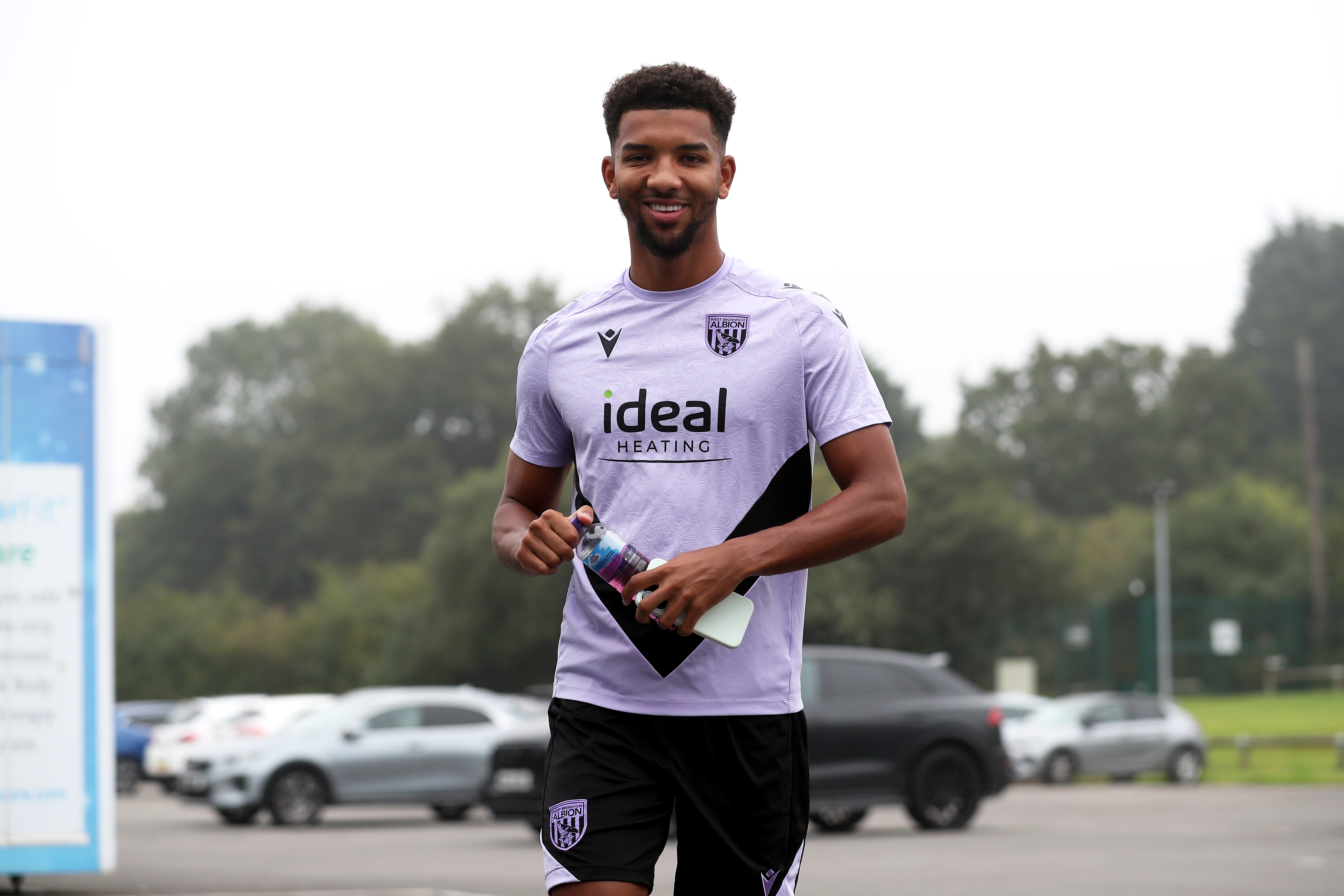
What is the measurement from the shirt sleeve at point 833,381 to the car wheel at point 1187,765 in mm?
25237

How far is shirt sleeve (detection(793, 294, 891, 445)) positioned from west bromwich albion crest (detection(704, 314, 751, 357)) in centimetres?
11

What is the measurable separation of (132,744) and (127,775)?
1.78ft

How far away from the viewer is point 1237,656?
172 ft

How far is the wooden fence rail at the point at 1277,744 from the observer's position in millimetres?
29203

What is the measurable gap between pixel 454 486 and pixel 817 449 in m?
48.8

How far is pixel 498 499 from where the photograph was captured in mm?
40125

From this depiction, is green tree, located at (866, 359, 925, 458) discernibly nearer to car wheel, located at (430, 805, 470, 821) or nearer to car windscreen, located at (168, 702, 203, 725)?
car windscreen, located at (168, 702, 203, 725)

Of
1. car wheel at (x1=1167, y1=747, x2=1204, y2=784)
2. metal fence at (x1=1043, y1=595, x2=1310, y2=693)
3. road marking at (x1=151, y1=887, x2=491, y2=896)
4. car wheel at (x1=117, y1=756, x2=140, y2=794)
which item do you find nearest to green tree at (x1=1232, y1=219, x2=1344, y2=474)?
metal fence at (x1=1043, y1=595, x2=1310, y2=693)

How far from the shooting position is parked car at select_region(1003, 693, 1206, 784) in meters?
27.4

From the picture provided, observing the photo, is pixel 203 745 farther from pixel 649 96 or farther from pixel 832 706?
pixel 649 96

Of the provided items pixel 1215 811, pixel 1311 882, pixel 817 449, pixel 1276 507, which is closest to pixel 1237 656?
pixel 1276 507

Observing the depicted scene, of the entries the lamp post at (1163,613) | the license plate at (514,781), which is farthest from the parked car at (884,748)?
the lamp post at (1163,613)

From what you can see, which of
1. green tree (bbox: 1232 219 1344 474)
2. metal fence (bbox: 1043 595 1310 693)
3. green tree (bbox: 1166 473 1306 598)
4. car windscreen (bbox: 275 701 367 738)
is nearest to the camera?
car windscreen (bbox: 275 701 367 738)

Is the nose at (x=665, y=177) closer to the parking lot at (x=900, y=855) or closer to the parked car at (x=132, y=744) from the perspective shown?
the parking lot at (x=900, y=855)
